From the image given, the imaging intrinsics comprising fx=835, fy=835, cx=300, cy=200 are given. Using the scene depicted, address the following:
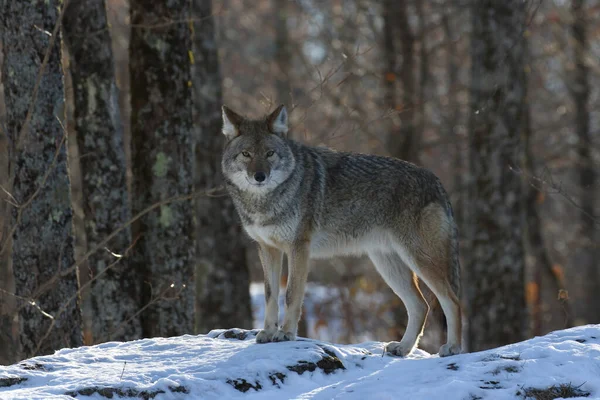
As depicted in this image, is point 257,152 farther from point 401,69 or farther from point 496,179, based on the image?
point 401,69

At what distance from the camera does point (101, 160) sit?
8438mm

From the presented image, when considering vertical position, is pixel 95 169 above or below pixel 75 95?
below

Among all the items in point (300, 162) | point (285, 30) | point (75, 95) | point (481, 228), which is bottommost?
point (481, 228)

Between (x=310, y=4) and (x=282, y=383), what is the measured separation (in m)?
16.9

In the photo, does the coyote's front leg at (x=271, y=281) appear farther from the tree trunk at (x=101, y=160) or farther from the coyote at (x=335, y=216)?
the tree trunk at (x=101, y=160)

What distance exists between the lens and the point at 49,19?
24.4 feet

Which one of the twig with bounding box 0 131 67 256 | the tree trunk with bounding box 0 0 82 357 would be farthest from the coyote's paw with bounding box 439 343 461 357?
the twig with bounding box 0 131 67 256

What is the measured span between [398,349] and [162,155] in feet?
10.5

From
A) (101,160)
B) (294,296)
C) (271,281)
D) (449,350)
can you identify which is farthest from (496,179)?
(101,160)

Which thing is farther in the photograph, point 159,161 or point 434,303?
point 159,161

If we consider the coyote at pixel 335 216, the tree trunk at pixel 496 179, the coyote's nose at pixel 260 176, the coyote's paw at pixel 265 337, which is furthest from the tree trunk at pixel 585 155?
the coyote's paw at pixel 265 337

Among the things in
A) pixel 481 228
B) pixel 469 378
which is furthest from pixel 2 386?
pixel 481 228

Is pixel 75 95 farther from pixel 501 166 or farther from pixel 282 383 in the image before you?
pixel 501 166

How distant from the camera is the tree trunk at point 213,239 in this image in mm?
11961
